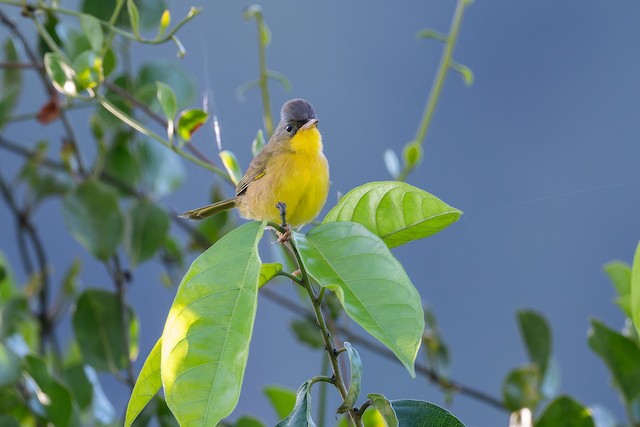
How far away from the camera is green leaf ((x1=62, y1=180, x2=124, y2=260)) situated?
1.77 meters

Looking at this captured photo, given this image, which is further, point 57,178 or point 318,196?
point 57,178

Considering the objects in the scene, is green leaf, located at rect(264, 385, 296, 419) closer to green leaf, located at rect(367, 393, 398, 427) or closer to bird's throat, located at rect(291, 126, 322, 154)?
bird's throat, located at rect(291, 126, 322, 154)

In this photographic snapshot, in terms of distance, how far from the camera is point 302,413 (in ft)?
2.66

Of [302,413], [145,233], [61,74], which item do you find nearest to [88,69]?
[61,74]

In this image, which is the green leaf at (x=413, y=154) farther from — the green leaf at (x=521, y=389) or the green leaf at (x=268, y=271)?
the green leaf at (x=268, y=271)

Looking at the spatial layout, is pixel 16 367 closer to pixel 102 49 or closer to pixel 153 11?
pixel 102 49

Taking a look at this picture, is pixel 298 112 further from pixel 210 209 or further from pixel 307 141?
pixel 210 209

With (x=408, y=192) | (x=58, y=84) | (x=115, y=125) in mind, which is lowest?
(x=115, y=125)

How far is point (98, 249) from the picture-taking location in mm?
1776

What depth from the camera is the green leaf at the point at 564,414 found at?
1.25 m

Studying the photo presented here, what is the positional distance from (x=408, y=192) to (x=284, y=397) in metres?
0.78

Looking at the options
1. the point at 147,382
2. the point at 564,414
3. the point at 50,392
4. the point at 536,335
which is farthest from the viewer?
the point at 536,335

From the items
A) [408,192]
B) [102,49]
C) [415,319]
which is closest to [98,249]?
[102,49]

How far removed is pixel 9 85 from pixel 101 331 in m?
0.66
